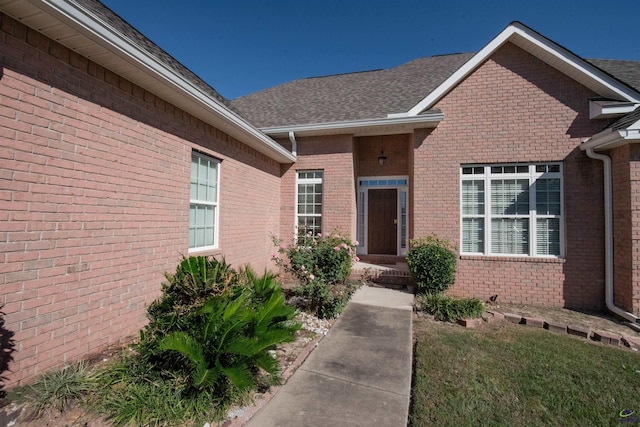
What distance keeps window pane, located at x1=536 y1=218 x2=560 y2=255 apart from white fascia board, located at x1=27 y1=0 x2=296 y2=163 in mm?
7276

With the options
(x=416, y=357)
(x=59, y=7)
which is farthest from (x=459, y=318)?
(x=59, y=7)

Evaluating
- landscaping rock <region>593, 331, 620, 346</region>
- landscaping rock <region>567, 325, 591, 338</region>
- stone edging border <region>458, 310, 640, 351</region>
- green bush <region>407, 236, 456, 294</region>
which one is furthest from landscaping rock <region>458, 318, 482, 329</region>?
landscaping rock <region>593, 331, 620, 346</region>

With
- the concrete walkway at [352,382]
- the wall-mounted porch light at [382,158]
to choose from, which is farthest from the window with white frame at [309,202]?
the concrete walkway at [352,382]

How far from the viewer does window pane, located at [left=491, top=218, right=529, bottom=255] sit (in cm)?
704

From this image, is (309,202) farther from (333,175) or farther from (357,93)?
(357,93)

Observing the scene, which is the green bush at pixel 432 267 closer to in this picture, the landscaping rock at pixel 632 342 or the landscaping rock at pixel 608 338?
the landscaping rock at pixel 608 338

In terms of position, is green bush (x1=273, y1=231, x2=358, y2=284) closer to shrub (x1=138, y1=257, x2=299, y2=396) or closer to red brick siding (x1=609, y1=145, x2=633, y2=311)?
shrub (x1=138, y1=257, x2=299, y2=396)

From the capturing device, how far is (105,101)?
12.2ft

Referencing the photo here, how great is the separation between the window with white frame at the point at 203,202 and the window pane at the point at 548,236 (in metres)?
7.48

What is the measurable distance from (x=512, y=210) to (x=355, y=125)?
4.50m

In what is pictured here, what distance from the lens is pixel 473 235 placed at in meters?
7.37

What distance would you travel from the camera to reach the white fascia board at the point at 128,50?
9.15 feet

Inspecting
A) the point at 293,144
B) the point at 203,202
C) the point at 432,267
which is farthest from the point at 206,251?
the point at 432,267

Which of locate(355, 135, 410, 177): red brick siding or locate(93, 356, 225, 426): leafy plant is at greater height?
locate(355, 135, 410, 177): red brick siding
